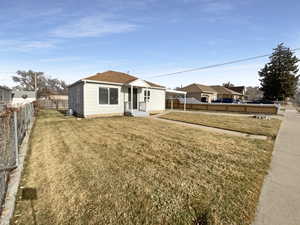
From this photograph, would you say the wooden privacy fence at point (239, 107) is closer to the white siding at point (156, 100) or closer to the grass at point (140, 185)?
the white siding at point (156, 100)

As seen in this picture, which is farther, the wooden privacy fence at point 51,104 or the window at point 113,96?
the wooden privacy fence at point 51,104

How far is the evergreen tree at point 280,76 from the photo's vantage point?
3219 cm

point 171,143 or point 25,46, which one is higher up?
point 25,46

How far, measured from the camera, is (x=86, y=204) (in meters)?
2.28

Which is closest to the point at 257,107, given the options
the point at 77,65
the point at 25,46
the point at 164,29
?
the point at 164,29

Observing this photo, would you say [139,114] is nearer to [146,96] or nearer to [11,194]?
[146,96]

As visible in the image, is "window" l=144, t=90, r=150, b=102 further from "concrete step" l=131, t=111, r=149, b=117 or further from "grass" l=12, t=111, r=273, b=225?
"grass" l=12, t=111, r=273, b=225

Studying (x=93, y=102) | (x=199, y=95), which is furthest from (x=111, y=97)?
(x=199, y=95)

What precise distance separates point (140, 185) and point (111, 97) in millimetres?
10447

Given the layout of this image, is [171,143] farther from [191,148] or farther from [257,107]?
[257,107]

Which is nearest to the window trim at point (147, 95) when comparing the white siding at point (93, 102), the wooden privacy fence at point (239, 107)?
the white siding at point (93, 102)

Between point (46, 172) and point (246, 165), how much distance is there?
4851 millimetres

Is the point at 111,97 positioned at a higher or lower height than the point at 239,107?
higher

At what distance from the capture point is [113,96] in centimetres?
1252
